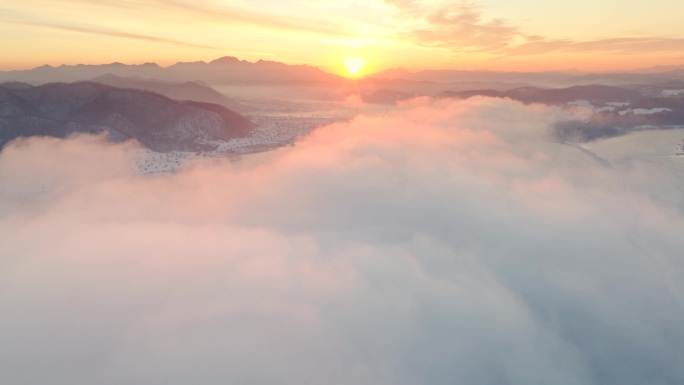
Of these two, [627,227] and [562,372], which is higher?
[627,227]

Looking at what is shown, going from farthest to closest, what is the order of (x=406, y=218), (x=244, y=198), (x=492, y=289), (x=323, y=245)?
(x=244, y=198), (x=406, y=218), (x=323, y=245), (x=492, y=289)

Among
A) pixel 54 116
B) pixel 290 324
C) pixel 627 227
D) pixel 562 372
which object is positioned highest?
pixel 54 116

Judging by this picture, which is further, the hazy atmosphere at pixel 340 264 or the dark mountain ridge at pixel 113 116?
the dark mountain ridge at pixel 113 116

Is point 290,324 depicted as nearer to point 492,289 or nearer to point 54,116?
point 492,289

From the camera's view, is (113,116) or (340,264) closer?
(340,264)

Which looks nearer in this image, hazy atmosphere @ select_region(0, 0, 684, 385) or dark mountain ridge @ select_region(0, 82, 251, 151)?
hazy atmosphere @ select_region(0, 0, 684, 385)

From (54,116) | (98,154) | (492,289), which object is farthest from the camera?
(54,116)

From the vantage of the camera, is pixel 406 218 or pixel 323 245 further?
pixel 406 218

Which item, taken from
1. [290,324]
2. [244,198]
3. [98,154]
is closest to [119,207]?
[244,198]
